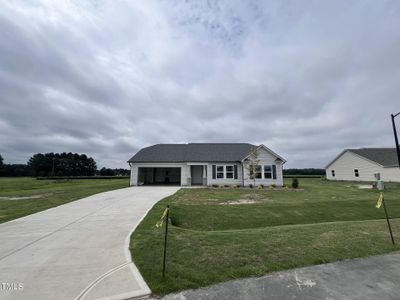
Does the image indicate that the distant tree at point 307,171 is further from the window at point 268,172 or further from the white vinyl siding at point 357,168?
the window at point 268,172

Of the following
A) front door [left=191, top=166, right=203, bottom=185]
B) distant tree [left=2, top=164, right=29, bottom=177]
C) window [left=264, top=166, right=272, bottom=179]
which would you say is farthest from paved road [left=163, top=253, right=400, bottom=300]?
distant tree [left=2, top=164, right=29, bottom=177]

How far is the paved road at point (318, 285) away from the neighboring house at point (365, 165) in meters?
32.2

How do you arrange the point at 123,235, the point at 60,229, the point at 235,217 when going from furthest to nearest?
the point at 235,217 < the point at 60,229 < the point at 123,235

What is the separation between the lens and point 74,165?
86.2 m

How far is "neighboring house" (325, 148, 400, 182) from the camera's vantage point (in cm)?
2916

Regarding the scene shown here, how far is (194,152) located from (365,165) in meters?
25.3

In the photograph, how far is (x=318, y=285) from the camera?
150 inches

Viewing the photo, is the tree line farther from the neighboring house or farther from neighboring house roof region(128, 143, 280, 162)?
the neighboring house

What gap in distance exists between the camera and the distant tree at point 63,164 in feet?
269

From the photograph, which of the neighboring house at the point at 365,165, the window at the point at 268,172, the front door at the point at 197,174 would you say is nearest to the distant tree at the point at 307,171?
the neighboring house at the point at 365,165

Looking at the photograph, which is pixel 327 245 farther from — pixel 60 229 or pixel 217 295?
pixel 60 229

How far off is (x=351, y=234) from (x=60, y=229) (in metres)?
9.39

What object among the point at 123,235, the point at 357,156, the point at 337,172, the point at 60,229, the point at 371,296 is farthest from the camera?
the point at 337,172

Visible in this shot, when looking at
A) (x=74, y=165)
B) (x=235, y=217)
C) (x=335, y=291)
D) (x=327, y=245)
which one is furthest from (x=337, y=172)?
(x=74, y=165)
